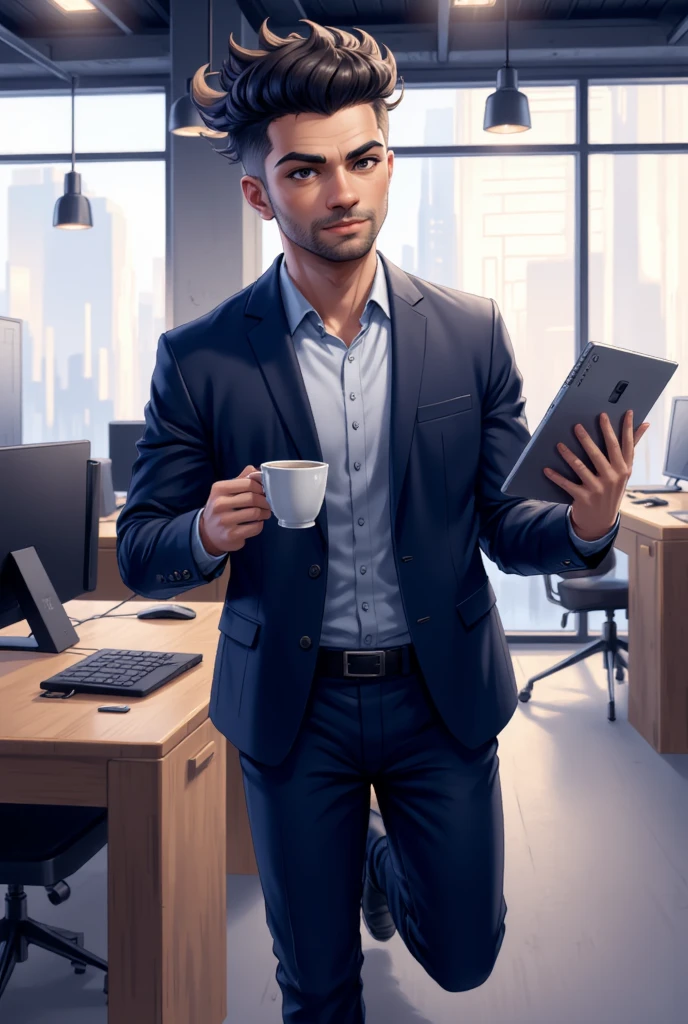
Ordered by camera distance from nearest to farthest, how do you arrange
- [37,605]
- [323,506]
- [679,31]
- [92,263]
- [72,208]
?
[323,506], [37,605], [679,31], [72,208], [92,263]

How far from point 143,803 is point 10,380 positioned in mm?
1455

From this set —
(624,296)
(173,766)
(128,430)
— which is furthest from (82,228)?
(173,766)

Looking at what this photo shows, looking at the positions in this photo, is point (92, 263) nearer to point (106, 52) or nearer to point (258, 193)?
point (106, 52)

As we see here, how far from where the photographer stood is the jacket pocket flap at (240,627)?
1401 millimetres

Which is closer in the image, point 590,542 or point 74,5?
point 590,542

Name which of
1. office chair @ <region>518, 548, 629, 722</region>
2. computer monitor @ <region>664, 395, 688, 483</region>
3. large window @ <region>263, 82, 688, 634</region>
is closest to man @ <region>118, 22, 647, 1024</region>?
office chair @ <region>518, 548, 629, 722</region>

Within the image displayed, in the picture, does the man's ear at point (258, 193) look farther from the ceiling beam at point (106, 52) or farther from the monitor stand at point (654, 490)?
the ceiling beam at point (106, 52)

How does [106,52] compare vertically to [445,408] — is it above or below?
above

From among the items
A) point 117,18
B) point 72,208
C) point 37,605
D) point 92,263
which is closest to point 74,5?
point 117,18

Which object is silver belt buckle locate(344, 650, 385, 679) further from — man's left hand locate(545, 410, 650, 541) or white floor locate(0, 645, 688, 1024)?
white floor locate(0, 645, 688, 1024)

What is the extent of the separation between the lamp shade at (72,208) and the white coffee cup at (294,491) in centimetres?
480

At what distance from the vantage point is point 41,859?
5.82 feet

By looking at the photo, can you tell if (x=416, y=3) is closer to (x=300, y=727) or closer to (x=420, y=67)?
(x=420, y=67)

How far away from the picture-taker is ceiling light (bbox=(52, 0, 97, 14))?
5.22 metres
